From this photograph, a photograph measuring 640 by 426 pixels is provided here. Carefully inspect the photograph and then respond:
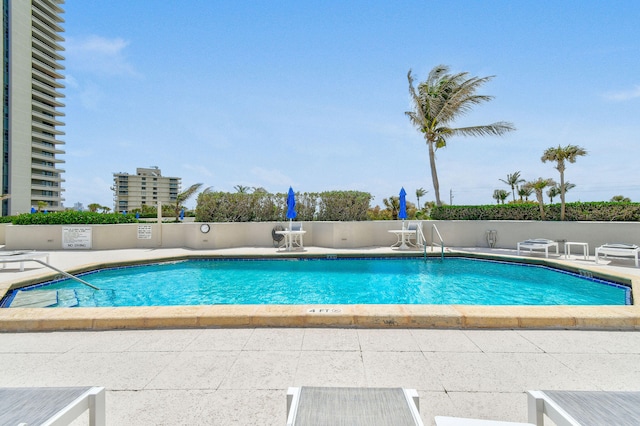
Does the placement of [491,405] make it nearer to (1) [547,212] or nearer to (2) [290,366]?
(2) [290,366]

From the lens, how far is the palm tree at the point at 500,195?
50525mm

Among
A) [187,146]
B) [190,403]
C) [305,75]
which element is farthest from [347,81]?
[190,403]

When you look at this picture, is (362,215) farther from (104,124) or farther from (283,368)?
(104,124)

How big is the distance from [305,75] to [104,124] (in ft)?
46.2

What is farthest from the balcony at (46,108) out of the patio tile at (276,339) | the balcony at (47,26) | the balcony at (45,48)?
the patio tile at (276,339)

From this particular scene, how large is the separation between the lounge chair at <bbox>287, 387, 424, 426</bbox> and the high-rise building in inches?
2377

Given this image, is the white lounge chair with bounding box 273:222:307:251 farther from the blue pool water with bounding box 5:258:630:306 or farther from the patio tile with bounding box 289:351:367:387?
the patio tile with bounding box 289:351:367:387

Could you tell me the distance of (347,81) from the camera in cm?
1155

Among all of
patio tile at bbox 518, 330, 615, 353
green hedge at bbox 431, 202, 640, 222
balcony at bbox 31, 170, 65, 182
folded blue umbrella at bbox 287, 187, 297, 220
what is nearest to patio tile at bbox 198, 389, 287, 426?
patio tile at bbox 518, 330, 615, 353

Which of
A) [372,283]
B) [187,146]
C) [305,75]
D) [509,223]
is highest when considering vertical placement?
[305,75]

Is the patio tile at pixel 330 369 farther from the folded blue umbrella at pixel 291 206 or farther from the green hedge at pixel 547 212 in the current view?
the green hedge at pixel 547 212

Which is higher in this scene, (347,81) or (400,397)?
(347,81)

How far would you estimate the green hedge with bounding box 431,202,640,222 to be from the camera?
986 cm

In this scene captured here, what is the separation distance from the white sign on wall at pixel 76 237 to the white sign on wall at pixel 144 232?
159 cm
